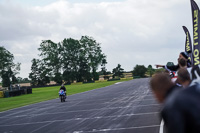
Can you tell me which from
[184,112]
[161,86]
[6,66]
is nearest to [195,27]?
[161,86]

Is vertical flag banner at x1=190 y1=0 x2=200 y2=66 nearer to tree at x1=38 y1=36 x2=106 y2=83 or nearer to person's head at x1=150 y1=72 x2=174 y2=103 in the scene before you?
person's head at x1=150 y1=72 x2=174 y2=103

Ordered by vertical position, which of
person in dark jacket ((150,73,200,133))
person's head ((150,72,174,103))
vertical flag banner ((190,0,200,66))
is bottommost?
person in dark jacket ((150,73,200,133))

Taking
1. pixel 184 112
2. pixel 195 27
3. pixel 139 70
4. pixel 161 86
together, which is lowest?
pixel 184 112

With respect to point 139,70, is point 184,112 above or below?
below

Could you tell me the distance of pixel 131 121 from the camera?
455 inches

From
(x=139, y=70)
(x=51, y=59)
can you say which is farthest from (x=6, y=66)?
(x=139, y=70)

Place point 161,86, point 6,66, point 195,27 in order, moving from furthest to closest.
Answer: point 6,66 < point 195,27 < point 161,86

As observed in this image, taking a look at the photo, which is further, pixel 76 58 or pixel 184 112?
pixel 76 58

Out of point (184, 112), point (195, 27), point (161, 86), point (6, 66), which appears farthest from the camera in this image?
point (6, 66)

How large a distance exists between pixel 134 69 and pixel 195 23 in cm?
13679

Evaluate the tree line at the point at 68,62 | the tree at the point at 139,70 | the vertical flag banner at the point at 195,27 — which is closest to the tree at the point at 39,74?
the tree line at the point at 68,62

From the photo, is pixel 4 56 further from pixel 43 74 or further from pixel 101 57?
pixel 101 57

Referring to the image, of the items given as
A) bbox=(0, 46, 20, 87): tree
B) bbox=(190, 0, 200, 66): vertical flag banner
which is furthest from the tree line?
bbox=(190, 0, 200, 66): vertical flag banner

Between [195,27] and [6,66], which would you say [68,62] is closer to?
[6,66]
